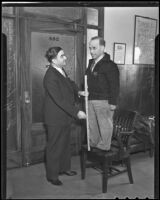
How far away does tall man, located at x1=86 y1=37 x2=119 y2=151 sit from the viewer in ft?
4.50

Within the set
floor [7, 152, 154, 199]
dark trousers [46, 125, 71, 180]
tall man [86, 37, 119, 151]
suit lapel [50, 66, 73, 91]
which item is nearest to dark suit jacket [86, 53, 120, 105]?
tall man [86, 37, 119, 151]

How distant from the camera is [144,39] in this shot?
1392 millimetres

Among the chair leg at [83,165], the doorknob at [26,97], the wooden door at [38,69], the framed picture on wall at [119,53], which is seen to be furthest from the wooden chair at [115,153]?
the doorknob at [26,97]

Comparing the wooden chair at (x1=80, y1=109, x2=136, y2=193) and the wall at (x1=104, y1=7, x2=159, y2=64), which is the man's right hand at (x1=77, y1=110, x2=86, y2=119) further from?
the wall at (x1=104, y1=7, x2=159, y2=64)

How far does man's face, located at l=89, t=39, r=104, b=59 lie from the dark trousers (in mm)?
377

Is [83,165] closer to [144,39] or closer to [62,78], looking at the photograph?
[62,78]

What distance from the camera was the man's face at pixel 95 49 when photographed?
4.53 feet

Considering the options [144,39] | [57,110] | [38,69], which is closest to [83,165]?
[57,110]

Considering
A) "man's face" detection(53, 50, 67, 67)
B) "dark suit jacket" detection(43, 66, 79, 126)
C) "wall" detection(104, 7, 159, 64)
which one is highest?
"wall" detection(104, 7, 159, 64)

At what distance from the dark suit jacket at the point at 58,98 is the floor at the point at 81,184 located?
9.4 inches

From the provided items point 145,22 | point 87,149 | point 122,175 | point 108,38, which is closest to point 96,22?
point 108,38

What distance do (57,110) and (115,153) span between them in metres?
0.44

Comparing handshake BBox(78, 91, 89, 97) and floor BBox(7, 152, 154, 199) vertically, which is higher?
handshake BBox(78, 91, 89, 97)

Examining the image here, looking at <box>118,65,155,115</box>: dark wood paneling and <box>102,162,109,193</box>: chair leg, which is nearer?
<box>118,65,155,115</box>: dark wood paneling
